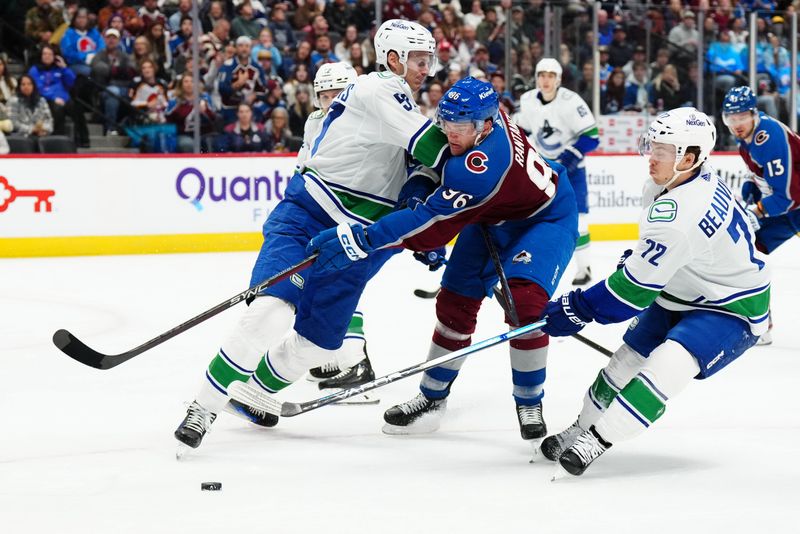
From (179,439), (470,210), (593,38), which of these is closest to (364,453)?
(179,439)

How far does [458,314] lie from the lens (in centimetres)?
342

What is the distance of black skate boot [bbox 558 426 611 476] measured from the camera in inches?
110

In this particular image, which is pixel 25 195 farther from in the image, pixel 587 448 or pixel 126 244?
pixel 587 448

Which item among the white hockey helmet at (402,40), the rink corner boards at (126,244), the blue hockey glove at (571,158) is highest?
the white hockey helmet at (402,40)

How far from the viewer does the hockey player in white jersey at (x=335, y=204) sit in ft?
→ 10.4

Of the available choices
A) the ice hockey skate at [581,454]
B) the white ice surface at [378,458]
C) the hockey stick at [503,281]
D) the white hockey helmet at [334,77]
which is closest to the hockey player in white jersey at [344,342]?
the white hockey helmet at [334,77]

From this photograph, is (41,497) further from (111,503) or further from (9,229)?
(9,229)

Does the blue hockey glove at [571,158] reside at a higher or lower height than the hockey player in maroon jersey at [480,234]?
lower

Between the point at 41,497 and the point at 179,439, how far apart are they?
442 mm

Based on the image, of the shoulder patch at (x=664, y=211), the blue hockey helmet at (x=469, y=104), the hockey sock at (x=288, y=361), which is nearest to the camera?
the shoulder patch at (x=664, y=211)

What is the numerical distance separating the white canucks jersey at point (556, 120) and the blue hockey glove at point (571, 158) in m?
0.12

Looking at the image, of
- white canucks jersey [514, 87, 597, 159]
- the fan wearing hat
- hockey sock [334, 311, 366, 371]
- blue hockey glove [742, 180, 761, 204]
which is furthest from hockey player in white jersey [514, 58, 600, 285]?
the fan wearing hat

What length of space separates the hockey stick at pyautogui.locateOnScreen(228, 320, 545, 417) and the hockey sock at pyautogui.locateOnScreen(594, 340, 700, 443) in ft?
0.96

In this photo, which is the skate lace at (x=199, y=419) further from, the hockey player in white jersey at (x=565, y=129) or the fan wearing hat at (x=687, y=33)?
the fan wearing hat at (x=687, y=33)
